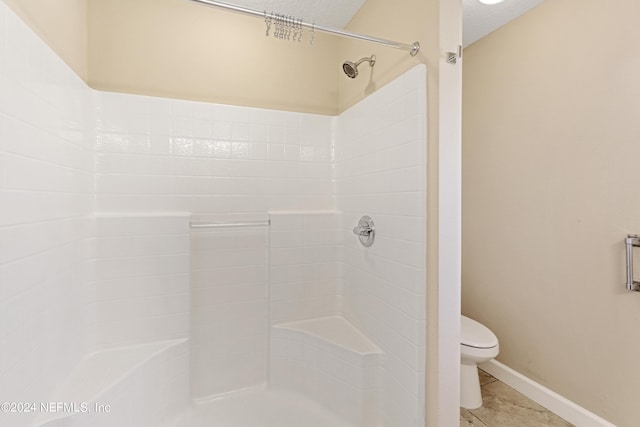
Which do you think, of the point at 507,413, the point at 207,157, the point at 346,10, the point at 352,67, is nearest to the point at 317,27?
the point at 352,67

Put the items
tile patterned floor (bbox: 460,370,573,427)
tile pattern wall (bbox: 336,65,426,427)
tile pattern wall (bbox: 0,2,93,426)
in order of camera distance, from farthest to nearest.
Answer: tile patterned floor (bbox: 460,370,573,427) → tile pattern wall (bbox: 336,65,426,427) → tile pattern wall (bbox: 0,2,93,426)

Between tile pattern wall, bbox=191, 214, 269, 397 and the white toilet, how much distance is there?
123 cm

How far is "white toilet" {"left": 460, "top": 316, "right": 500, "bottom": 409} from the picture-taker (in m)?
1.68

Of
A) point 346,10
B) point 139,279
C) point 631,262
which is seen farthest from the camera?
point 346,10

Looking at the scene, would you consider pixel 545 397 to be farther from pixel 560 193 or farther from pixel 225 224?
pixel 225 224

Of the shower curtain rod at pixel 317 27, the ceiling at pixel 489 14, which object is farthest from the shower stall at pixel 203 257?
the ceiling at pixel 489 14

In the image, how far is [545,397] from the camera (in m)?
1.76

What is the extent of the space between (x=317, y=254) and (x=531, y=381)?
1.62 metres

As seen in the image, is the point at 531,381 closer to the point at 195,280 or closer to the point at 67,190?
the point at 195,280

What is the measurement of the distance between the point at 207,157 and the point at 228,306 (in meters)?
0.91

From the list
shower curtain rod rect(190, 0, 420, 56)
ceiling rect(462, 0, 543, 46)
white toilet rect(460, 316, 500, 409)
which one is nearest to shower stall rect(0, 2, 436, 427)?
shower curtain rod rect(190, 0, 420, 56)

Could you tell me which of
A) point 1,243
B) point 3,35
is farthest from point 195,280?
point 3,35

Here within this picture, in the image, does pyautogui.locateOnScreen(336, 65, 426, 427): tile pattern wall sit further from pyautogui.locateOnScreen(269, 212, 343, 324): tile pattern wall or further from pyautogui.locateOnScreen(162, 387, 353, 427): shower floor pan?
pyautogui.locateOnScreen(162, 387, 353, 427): shower floor pan

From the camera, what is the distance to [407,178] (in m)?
1.32
